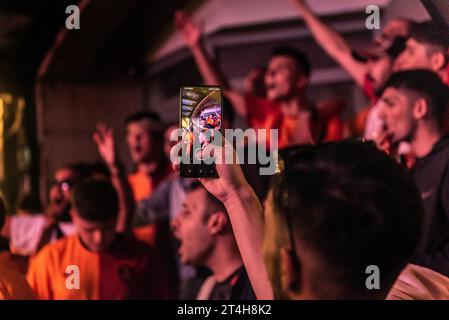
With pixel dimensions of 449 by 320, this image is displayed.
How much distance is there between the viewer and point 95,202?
2.21 meters

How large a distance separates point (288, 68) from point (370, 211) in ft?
5.22

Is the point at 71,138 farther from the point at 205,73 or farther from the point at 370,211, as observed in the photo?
the point at 370,211

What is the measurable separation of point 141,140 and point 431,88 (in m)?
1.40

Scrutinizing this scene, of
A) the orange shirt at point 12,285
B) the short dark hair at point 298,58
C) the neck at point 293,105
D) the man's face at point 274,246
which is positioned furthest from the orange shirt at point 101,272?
the man's face at point 274,246

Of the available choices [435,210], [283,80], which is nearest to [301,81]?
[283,80]

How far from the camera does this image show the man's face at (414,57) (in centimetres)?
159

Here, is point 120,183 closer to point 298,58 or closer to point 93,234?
point 93,234

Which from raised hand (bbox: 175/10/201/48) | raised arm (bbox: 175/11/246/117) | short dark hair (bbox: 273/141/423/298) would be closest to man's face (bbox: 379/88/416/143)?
short dark hair (bbox: 273/141/423/298)

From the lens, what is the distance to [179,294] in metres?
2.38

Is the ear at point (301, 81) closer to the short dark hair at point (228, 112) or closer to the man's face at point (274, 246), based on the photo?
the short dark hair at point (228, 112)

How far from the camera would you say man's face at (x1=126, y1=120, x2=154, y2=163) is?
8.91ft

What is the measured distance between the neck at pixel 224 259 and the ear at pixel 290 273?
0.96m

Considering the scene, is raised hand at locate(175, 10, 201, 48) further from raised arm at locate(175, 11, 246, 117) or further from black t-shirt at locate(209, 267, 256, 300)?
black t-shirt at locate(209, 267, 256, 300)

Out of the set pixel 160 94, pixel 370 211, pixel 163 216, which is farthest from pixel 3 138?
pixel 370 211
